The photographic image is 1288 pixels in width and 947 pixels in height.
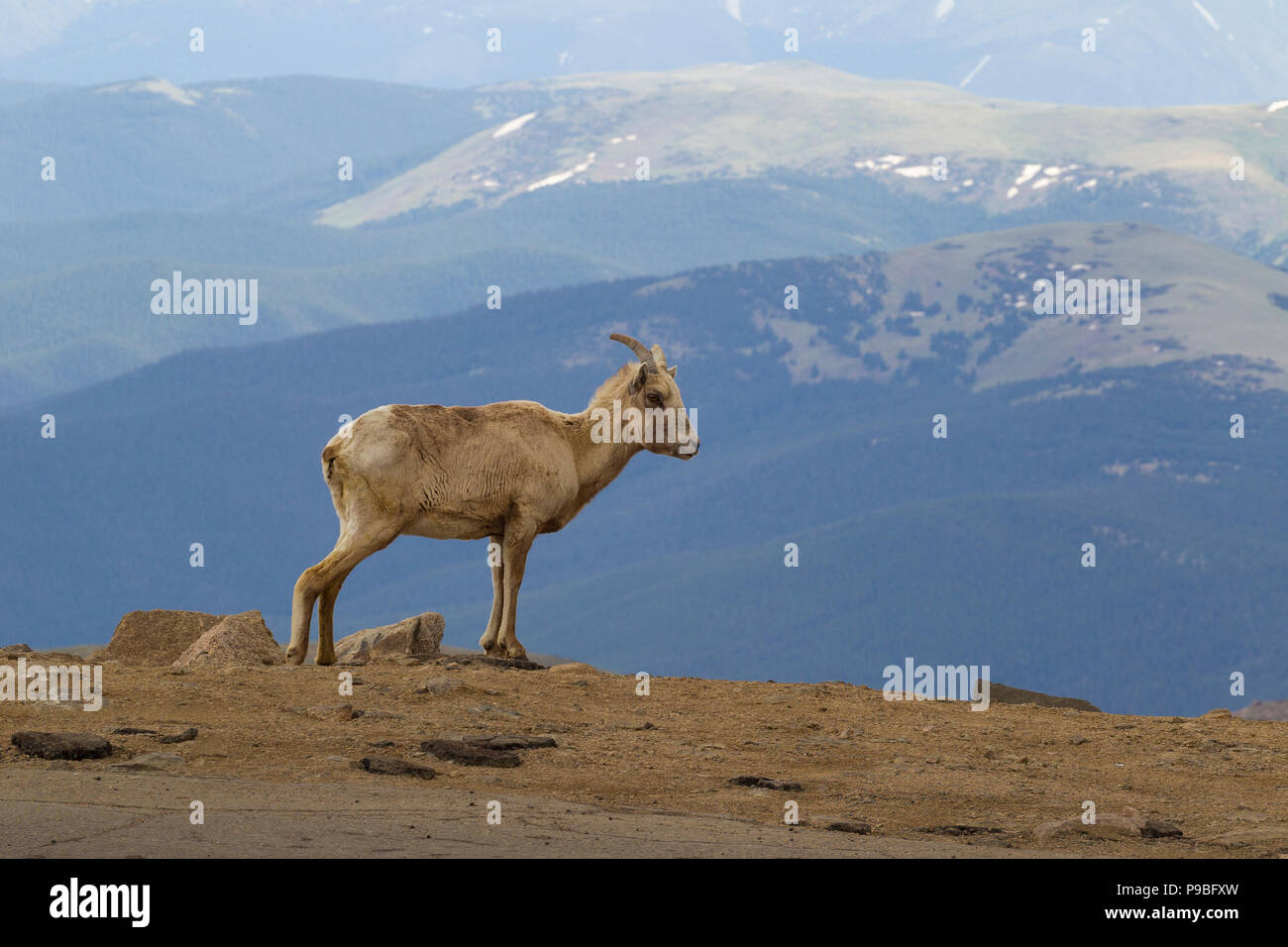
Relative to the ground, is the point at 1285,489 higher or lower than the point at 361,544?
higher

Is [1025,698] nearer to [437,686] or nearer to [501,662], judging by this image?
[501,662]

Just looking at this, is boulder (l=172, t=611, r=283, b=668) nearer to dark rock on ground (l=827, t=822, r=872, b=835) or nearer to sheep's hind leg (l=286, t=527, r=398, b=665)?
sheep's hind leg (l=286, t=527, r=398, b=665)

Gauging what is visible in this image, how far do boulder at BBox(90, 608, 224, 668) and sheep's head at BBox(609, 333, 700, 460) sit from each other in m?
6.19

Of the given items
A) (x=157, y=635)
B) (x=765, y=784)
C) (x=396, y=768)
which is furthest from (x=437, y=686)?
(x=157, y=635)

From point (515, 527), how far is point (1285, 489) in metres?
178

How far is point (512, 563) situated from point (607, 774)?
6.30m

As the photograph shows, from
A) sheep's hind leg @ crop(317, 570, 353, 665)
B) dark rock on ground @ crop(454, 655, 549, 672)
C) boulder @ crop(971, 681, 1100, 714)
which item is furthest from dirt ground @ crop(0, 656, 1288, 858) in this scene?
boulder @ crop(971, 681, 1100, 714)

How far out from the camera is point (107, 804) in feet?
46.2

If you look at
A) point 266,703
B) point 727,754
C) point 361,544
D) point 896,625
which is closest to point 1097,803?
point 727,754

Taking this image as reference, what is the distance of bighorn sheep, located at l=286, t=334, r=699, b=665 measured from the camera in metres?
21.1
